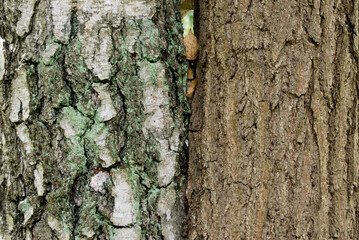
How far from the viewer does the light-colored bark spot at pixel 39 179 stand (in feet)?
3.98

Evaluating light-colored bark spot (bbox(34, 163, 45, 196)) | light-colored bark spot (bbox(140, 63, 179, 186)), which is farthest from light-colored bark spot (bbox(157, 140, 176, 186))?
light-colored bark spot (bbox(34, 163, 45, 196))

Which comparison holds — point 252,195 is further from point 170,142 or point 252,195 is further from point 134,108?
point 134,108

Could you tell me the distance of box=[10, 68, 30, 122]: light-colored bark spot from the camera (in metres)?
1.22

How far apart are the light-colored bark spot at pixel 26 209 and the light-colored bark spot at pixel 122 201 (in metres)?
0.28

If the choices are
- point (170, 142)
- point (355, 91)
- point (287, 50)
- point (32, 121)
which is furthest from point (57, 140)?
point (355, 91)

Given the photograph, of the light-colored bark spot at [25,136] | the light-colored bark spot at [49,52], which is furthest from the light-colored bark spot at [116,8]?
the light-colored bark spot at [25,136]

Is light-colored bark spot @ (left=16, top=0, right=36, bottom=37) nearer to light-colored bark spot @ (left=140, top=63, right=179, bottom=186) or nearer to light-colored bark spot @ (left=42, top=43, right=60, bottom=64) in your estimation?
light-colored bark spot @ (left=42, top=43, right=60, bottom=64)

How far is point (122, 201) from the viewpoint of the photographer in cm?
122

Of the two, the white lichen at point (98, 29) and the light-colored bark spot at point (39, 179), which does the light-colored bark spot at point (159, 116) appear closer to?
the white lichen at point (98, 29)

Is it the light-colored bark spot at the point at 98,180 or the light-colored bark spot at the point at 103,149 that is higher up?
the light-colored bark spot at the point at 103,149

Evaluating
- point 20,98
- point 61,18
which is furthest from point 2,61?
point 61,18

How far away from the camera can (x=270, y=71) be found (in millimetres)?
1187

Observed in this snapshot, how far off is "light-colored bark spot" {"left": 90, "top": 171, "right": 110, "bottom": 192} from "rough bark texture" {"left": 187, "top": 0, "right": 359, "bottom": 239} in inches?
16.3

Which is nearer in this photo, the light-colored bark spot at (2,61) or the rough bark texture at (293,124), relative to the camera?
the rough bark texture at (293,124)
